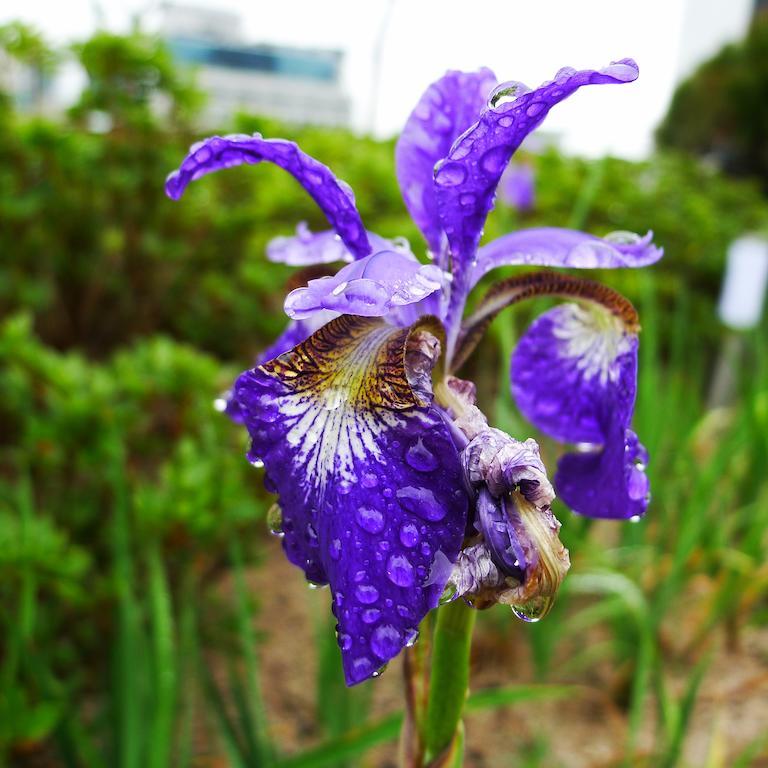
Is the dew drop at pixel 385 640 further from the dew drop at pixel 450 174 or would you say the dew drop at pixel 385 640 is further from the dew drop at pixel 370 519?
the dew drop at pixel 450 174

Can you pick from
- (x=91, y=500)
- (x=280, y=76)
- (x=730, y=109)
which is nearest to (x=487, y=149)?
(x=91, y=500)

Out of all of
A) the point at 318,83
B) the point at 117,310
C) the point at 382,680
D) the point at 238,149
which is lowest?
the point at 318,83

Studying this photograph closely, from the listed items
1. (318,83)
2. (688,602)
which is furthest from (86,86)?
(318,83)

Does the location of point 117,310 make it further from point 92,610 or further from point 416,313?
point 416,313

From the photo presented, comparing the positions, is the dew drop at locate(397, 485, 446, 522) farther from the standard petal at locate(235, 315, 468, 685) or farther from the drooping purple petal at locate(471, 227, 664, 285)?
the drooping purple petal at locate(471, 227, 664, 285)

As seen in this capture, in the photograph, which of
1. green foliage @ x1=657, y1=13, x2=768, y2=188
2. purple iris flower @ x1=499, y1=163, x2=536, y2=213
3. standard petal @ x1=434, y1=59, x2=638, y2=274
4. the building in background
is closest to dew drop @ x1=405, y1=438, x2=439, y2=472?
standard petal @ x1=434, y1=59, x2=638, y2=274

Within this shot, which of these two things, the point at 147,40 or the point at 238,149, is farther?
the point at 147,40

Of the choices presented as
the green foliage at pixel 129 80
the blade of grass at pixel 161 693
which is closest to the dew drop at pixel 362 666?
the blade of grass at pixel 161 693
